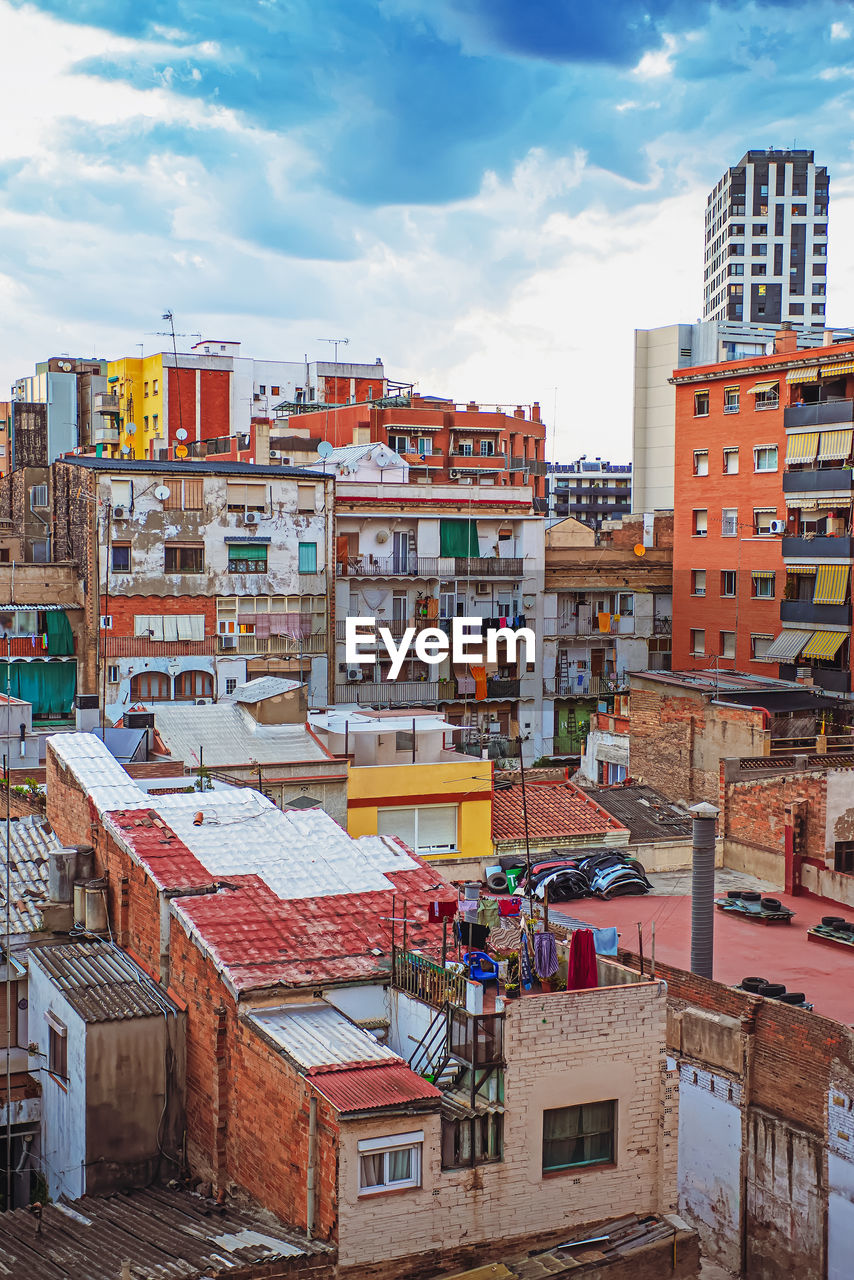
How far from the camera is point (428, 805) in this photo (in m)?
29.7

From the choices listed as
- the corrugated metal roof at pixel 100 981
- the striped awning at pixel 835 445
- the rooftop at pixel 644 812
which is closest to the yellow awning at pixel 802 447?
the striped awning at pixel 835 445

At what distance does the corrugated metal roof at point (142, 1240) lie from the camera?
11.9m

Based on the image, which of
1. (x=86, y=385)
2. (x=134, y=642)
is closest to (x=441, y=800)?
(x=134, y=642)

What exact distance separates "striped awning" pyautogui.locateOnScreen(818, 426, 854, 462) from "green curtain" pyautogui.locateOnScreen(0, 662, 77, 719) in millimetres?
26861

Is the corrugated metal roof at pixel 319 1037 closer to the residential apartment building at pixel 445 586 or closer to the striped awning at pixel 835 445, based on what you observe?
the residential apartment building at pixel 445 586

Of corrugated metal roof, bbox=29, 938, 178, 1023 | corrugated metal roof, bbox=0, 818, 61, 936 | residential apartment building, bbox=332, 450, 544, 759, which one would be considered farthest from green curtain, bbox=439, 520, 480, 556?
corrugated metal roof, bbox=29, 938, 178, 1023

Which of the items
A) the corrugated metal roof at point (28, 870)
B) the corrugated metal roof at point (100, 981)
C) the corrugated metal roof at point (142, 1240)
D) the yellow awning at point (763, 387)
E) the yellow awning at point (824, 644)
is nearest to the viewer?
the corrugated metal roof at point (142, 1240)

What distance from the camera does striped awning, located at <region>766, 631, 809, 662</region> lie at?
49.0 meters

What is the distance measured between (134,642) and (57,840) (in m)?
26.9

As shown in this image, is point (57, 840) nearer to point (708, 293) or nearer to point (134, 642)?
point (134, 642)

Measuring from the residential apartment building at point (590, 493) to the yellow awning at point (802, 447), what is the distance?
2793 inches

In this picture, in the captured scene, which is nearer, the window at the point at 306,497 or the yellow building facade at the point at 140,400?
the window at the point at 306,497

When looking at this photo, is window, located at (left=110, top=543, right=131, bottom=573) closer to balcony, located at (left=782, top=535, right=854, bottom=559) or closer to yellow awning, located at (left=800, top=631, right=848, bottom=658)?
balcony, located at (left=782, top=535, right=854, bottom=559)

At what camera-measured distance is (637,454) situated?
80.7m
